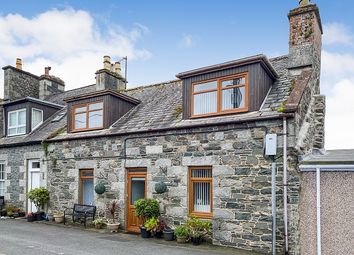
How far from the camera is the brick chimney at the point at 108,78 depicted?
58.6ft

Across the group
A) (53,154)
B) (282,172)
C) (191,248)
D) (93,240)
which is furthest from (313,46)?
(53,154)

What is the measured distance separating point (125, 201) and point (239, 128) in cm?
544

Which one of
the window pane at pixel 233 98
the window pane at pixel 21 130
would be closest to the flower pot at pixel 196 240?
the window pane at pixel 233 98

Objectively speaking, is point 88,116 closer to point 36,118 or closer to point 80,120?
point 80,120

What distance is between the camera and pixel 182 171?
1179 cm

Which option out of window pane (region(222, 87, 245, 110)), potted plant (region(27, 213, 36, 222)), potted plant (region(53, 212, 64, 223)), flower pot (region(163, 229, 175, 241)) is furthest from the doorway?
window pane (region(222, 87, 245, 110))

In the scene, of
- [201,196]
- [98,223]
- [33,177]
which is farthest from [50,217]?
[201,196]

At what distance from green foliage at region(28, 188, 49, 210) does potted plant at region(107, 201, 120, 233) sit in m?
3.88

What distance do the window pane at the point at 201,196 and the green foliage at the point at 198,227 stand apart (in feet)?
1.95

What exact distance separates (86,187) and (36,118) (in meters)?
6.33

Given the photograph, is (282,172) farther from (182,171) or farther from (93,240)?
(93,240)

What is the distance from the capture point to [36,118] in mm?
18844

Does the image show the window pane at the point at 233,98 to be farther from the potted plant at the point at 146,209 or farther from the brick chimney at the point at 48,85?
the brick chimney at the point at 48,85

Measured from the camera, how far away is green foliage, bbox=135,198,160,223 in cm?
1192
